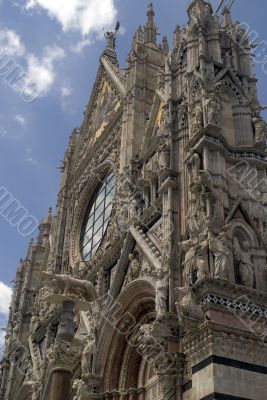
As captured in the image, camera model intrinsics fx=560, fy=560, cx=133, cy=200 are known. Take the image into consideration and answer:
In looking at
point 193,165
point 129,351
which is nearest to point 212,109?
point 193,165

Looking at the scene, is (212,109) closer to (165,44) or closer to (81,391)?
(81,391)

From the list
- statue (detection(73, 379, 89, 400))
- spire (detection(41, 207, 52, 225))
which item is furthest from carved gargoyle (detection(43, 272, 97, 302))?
spire (detection(41, 207, 52, 225))

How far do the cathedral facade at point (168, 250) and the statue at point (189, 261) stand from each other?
0.10 ft

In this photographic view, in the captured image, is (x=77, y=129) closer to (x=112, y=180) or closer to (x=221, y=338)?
(x=112, y=180)

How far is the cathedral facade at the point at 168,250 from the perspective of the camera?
31.2 ft

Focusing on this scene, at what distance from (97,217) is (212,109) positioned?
27.3ft

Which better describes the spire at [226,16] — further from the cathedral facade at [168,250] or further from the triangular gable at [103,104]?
the triangular gable at [103,104]

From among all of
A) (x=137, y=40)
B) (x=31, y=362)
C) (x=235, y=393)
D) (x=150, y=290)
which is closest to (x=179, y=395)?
(x=235, y=393)

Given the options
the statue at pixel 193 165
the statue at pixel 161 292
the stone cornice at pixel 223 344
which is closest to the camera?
the stone cornice at pixel 223 344

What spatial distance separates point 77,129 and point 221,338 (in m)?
18.7

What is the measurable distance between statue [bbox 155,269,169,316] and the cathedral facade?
28mm

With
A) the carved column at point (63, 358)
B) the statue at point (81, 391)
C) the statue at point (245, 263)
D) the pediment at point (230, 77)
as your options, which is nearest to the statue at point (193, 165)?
the statue at point (245, 263)

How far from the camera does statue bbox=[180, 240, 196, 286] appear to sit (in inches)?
412

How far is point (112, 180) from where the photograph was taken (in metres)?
20.1
